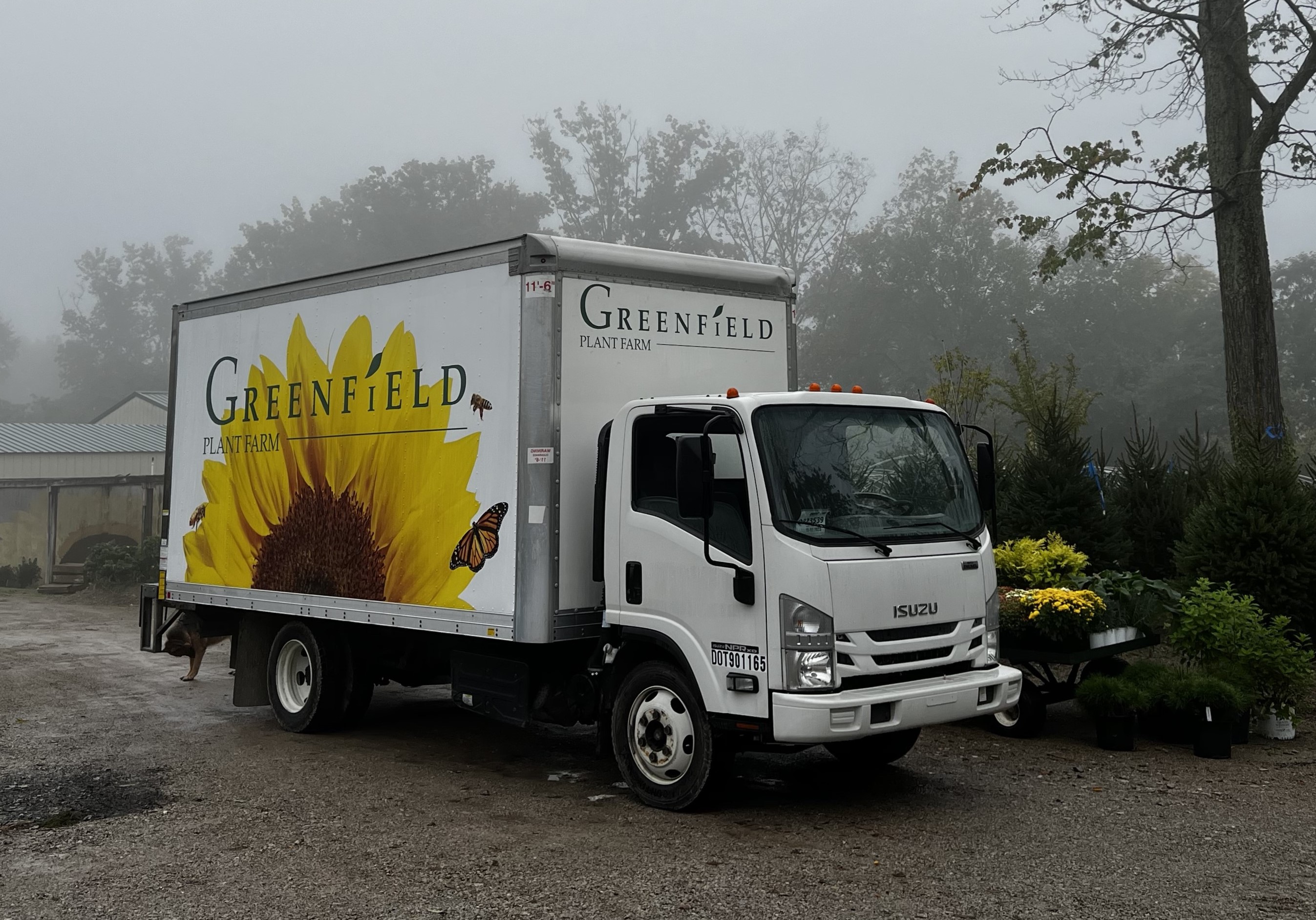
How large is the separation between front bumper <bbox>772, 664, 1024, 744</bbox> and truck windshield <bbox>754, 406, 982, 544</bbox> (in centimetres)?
84

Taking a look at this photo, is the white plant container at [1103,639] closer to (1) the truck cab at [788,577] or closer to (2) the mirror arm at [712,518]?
(1) the truck cab at [788,577]

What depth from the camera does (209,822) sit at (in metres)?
7.27

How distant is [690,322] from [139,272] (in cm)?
11477

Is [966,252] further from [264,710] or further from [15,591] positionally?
[264,710]

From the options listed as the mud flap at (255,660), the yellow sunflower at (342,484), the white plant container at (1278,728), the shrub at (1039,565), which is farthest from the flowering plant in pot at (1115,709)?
the mud flap at (255,660)

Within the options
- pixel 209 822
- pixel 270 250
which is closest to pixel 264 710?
pixel 209 822

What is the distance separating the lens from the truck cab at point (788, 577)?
6770 mm

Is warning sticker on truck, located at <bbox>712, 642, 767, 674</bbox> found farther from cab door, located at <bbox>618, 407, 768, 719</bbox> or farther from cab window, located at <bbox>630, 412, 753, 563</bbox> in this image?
cab window, located at <bbox>630, 412, 753, 563</bbox>

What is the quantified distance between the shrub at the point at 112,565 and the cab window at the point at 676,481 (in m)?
22.3

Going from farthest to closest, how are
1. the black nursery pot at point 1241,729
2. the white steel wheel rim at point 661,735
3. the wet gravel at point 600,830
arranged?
the black nursery pot at point 1241,729
the white steel wheel rim at point 661,735
the wet gravel at point 600,830

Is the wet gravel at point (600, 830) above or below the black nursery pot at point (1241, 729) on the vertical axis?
below

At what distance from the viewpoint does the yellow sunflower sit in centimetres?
857

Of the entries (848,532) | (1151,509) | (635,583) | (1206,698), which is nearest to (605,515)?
(635,583)

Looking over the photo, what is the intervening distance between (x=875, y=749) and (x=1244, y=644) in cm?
326
